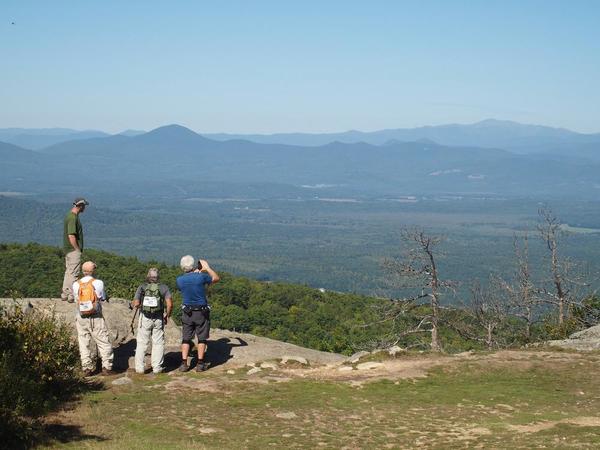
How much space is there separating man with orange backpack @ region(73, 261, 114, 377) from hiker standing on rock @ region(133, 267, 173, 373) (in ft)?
2.07

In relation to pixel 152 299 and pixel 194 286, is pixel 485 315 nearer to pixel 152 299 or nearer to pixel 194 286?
pixel 194 286

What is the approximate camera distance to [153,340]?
14.7 m

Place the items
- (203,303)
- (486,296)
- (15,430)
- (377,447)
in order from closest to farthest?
(15,430) → (377,447) → (203,303) → (486,296)

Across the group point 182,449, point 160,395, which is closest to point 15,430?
point 182,449

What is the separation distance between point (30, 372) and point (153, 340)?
10.9 feet

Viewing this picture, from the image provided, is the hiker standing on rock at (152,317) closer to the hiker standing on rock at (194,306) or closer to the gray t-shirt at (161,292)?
the gray t-shirt at (161,292)

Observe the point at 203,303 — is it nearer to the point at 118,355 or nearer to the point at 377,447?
the point at 118,355

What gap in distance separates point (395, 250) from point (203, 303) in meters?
159

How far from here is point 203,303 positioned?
1499cm

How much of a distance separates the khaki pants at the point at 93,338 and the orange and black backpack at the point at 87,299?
6.3 inches

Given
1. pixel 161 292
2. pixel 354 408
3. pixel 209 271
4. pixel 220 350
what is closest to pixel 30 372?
pixel 161 292

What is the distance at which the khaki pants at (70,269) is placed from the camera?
1619 cm

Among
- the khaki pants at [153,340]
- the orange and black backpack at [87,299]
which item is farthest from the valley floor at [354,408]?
the orange and black backpack at [87,299]

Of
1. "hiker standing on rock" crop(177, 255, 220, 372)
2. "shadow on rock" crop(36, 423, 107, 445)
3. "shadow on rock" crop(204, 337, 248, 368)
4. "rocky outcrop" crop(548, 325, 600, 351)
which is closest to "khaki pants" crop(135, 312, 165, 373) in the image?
"hiker standing on rock" crop(177, 255, 220, 372)
